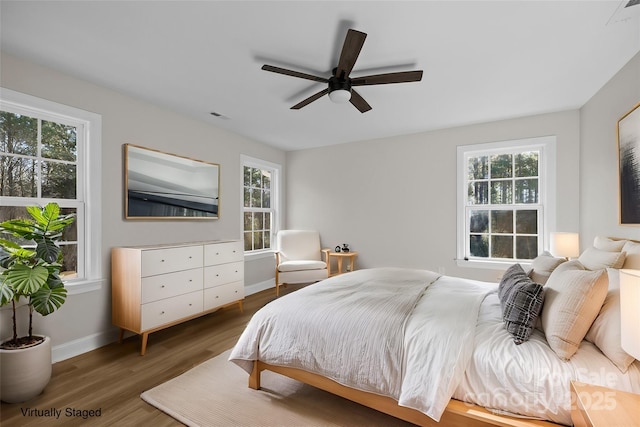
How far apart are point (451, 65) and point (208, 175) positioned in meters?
3.13

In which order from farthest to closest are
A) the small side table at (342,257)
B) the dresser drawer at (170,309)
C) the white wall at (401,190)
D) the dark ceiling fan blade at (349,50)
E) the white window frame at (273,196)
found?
the white window frame at (273,196), the small side table at (342,257), the white wall at (401,190), the dresser drawer at (170,309), the dark ceiling fan blade at (349,50)

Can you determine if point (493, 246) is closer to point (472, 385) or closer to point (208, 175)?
point (472, 385)

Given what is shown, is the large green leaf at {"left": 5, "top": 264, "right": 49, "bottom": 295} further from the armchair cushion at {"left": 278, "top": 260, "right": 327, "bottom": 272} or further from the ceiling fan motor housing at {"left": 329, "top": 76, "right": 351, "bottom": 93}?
the armchair cushion at {"left": 278, "top": 260, "right": 327, "bottom": 272}

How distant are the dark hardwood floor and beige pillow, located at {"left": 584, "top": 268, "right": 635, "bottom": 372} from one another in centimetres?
237

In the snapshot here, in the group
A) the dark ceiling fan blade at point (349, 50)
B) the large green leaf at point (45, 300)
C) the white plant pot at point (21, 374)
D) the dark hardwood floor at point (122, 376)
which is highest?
the dark ceiling fan blade at point (349, 50)

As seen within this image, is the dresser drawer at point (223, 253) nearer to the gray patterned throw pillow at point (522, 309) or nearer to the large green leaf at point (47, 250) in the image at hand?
the large green leaf at point (47, 250)

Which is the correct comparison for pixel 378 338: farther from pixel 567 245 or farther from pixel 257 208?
pixel 257 208

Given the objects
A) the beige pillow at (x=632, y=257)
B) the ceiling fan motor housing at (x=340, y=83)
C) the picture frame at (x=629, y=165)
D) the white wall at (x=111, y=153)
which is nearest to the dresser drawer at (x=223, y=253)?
the white wall at (x=111, y=153)

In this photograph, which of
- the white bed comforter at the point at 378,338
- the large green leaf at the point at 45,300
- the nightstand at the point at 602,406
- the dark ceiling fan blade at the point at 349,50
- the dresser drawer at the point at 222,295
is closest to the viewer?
the nightstand at the point at 602,406

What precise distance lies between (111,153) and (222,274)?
1.73 meters

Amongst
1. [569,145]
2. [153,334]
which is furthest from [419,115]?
[153,334]

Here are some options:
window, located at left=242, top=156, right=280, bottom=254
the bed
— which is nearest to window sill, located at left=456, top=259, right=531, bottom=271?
the bed

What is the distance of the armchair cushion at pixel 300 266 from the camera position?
4363 mm

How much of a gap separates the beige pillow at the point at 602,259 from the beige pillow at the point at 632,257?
22mm
